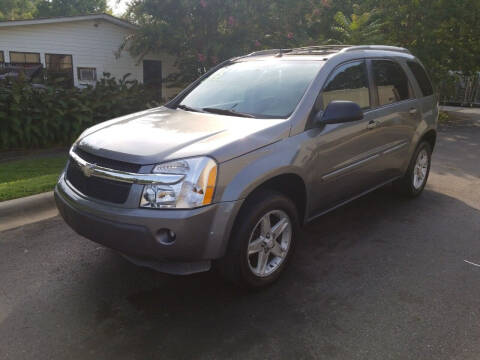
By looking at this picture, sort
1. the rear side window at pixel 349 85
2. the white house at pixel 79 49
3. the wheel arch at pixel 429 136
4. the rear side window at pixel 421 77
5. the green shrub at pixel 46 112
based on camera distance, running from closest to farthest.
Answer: the rear side window at pixel 349 85
the rear side window at pixel 421 77
the wheel arch at pixel 429 136
the green shrub at pixel 46 112
the white house at pixel 79 49

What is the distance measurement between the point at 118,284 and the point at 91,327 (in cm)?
58

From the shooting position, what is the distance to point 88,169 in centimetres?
312

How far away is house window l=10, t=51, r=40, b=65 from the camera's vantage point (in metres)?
13.8

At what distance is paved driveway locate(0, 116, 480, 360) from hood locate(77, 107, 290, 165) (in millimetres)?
1076

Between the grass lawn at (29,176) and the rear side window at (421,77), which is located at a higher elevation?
the rear side window at (421,77)

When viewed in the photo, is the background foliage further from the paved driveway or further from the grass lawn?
the paved driveway

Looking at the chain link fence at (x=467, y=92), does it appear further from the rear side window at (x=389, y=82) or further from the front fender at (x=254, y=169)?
the front fender at (x=254, y=169)

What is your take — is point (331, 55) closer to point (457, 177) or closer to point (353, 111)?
point (353, 111)

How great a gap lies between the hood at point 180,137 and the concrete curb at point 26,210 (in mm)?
1700

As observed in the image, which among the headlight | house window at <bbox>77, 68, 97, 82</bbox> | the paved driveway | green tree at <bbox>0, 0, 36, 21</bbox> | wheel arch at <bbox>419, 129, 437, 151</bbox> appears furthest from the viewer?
green tree at <bbox>0, 0, 36, 21</bbox>

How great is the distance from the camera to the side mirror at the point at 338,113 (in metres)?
3.56

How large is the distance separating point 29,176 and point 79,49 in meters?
10.4

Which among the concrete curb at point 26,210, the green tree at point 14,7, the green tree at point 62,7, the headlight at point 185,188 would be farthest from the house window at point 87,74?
the green tree at point 14,7

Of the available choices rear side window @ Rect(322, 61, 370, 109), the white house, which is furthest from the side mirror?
the white house
